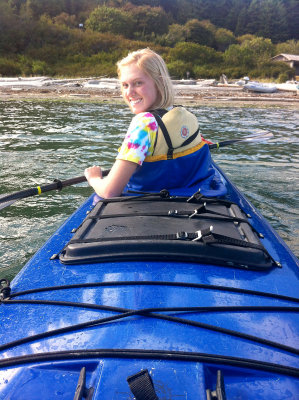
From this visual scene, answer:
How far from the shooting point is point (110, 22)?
34.6 m

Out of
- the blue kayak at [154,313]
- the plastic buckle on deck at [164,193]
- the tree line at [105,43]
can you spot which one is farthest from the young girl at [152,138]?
the tree line at [105,43]

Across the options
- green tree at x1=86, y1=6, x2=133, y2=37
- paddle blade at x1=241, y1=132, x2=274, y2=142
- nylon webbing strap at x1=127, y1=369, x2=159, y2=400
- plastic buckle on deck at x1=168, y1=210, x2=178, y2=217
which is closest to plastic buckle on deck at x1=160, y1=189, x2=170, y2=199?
plastic buckle on deck at x1=168, y1=210, x2=178, y2=217

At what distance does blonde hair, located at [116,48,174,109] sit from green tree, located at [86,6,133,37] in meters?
35.8

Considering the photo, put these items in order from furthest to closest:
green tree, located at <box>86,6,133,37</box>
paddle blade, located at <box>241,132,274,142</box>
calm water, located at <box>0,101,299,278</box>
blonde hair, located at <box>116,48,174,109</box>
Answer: green tree, located at <box>86,6,133,37</box>
paddle blade, located at <box>241,132,274,142</box>
calm water, located at <box>0,101,299,278</box>
blonde hair, located at <box>116,48,174,109</box>

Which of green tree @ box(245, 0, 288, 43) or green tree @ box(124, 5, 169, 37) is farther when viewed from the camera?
green tree @ box(245, 0, 288, 43)

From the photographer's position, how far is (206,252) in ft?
5.04

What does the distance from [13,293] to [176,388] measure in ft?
2.73

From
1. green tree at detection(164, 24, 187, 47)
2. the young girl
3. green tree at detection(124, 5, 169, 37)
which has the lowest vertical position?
the young girl

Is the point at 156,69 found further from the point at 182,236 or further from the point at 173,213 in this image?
the point at 182,236

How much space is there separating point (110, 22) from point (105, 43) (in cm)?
693

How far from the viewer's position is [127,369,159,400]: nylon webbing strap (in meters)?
0.88

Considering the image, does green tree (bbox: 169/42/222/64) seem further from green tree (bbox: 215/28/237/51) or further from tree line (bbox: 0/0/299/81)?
green tree (bbox: 215/28/237/51)

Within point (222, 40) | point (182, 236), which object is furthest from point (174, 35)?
point (182, 236)

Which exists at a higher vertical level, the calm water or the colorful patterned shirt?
the colorful patterned shirt
